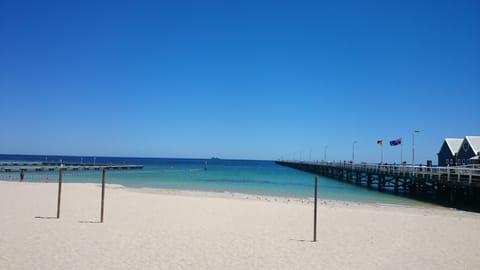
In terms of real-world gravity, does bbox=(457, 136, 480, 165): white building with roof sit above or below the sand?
above

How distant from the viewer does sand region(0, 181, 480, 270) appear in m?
6.76

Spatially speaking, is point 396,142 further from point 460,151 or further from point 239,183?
point 239,183

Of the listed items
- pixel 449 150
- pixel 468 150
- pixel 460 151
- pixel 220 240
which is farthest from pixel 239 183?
pixel 220 240

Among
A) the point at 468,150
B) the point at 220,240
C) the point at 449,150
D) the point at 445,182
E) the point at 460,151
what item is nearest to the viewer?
the point at 220,240

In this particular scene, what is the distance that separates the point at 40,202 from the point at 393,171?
1052 inches

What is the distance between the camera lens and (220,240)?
8.70 m

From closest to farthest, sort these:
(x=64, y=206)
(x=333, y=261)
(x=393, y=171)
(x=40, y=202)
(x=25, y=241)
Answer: (x=333, y=261) → (x=25, y=241) → (x=64, y=206) → (x=40, y=202) → (x=393, y=171)

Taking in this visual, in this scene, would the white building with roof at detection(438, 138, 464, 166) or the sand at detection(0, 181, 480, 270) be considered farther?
the white building with roof at detection(438, 138, 464, 166)

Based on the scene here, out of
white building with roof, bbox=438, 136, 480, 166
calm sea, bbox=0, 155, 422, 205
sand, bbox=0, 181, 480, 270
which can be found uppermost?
white building with roof, bbox=438, 136, 480, 166

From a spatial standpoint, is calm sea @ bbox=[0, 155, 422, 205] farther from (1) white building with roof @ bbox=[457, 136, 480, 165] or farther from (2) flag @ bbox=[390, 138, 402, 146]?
(1) white building with roof @ bbox=[457, 136, 480, 165]

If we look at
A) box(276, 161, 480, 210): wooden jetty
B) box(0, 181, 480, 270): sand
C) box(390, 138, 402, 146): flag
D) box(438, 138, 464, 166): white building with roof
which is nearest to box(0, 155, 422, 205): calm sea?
box(276, 161, 480, 210): wooden jetty

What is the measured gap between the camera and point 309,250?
26.3 feet

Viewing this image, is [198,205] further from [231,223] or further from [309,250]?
[309,250]

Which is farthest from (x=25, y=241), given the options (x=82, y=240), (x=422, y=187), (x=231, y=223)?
(x=422, y=187)
